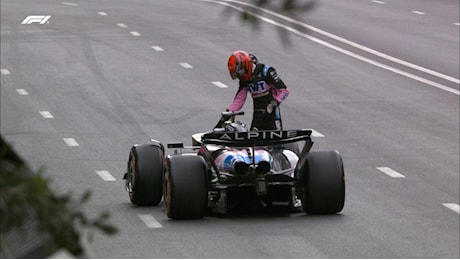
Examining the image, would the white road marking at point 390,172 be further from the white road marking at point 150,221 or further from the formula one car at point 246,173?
the white road marking at point 150,221

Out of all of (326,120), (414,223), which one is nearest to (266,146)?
(414,223)

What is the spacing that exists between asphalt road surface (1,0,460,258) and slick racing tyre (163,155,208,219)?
31cm

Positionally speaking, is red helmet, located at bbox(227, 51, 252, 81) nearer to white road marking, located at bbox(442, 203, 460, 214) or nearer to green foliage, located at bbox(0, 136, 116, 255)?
white road marking, located at bbox(442, 203, 460, 214)

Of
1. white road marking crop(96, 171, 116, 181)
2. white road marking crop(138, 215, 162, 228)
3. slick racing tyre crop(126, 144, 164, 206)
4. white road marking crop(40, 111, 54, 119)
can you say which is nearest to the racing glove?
slick racing tyre crop(126, 144, 164, 206)

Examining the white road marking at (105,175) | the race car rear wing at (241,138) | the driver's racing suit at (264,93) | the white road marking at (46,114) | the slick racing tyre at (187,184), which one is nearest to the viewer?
the slick racing tyre at (187,184)

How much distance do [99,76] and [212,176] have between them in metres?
18.8

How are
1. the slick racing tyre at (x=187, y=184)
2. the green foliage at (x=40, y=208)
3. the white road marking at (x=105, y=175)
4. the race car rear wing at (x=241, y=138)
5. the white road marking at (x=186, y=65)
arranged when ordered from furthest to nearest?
1. the white road marking at (x=186, y=65)
2. the white road marking at (x=105, y=175)
3. the race car rear wing at (x=241, y=138)
4. the slick racing tyre at (x=187, y=184)
5. the green foliage at (x=40, y=208)

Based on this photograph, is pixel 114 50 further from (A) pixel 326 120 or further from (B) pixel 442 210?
(B) pixel 442 210

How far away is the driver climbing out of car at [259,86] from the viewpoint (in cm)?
2028

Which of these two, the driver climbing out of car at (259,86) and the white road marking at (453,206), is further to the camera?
the white road marking at (453,206)

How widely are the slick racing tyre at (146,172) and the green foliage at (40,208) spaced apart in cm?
1720

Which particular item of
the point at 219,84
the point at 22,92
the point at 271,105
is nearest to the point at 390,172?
the point at 271,105

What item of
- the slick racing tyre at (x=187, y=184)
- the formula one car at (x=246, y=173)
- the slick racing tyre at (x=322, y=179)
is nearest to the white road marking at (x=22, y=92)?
the formula one car at (x=246, y=173)

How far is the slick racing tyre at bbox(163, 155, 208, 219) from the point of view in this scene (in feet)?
61.3
